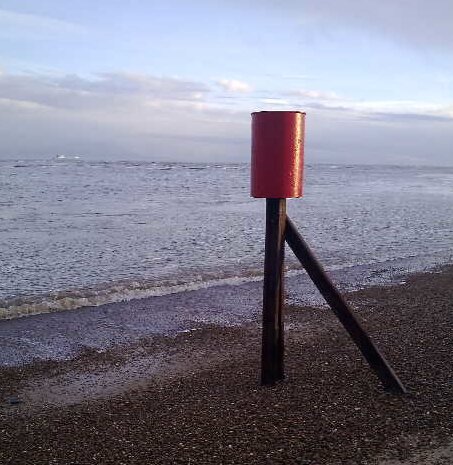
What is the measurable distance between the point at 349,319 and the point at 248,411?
3.67 feet

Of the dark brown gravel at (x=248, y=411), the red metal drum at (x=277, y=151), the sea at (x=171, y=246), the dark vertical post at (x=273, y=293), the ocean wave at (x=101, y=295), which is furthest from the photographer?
the sea at (x=171, y=246)

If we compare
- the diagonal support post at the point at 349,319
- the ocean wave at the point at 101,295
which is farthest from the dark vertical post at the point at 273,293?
the ocean wave at the point at 101,295

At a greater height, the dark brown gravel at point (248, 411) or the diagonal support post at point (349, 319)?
the diagonal support post at point (349, 319)

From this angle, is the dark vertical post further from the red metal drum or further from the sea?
the sea

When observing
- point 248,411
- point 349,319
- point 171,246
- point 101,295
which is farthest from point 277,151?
point 171,246

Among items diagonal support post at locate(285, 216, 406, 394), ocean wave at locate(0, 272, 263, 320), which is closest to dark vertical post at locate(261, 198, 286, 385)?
diagonal support post at locate(285, 216, 406, 394)

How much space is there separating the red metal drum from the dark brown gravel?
1.70 m

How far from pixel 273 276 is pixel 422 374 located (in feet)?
5.32

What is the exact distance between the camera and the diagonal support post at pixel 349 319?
477cm

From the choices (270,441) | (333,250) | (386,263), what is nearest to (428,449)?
(270,441)

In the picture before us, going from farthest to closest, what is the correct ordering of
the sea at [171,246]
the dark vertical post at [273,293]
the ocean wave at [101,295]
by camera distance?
the sea at [171,246]
the ocean wave at [101,295]
the dark vertical post at [273,293]

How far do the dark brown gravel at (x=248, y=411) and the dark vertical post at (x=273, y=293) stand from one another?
20 cm

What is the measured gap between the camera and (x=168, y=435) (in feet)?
13.8

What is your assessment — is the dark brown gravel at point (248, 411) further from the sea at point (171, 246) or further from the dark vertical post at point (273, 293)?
the sea at point (171, 246)
